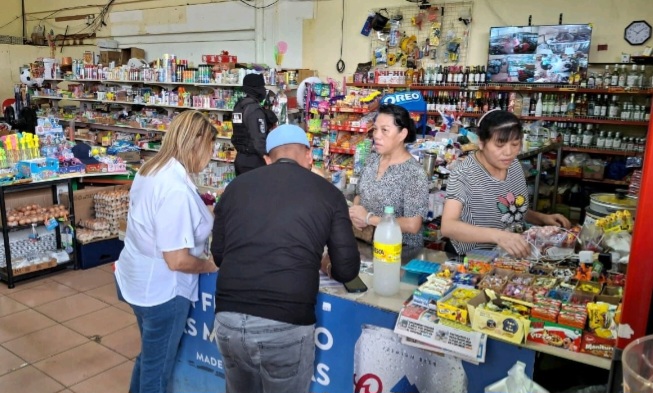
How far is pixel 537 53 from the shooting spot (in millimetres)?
7008

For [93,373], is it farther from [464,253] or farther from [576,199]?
[576,199]

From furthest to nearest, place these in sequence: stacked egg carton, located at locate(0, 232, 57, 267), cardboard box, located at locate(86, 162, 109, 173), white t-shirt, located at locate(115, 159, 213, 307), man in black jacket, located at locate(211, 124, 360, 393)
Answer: cardboard box, located at locate(86, 162, 109, 173) < stacked egg carton, located at locate(0, 232, 57, 267) < white t-shirt, located at locate(115, 159, 213, 307) < man in black jacket, located at locate(211, 124, 360, 393)

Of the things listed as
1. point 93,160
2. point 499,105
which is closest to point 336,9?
point 499,105

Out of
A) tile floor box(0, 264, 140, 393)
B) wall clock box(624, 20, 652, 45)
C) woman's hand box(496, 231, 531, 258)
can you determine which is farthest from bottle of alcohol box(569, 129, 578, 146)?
tile floor box(0, 264, 140, 393)

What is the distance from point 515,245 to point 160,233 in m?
1.67

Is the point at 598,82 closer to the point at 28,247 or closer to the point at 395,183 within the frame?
the point at 395,183

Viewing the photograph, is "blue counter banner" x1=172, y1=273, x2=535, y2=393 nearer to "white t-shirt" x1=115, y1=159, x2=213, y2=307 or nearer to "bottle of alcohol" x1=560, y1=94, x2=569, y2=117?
"white t-shirt" x1=115, y1=159, x2=213, y2=307

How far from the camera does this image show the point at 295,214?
1878 mm

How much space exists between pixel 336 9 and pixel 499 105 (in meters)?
3.50

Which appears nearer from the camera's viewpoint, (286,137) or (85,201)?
(286,137)

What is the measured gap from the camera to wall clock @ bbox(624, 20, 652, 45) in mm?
6719

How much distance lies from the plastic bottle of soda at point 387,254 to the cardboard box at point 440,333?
26 cm

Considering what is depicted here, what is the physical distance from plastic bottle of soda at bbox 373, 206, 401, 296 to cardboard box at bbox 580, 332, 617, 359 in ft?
2.52

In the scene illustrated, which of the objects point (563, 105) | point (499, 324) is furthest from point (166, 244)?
point (563, 105)
